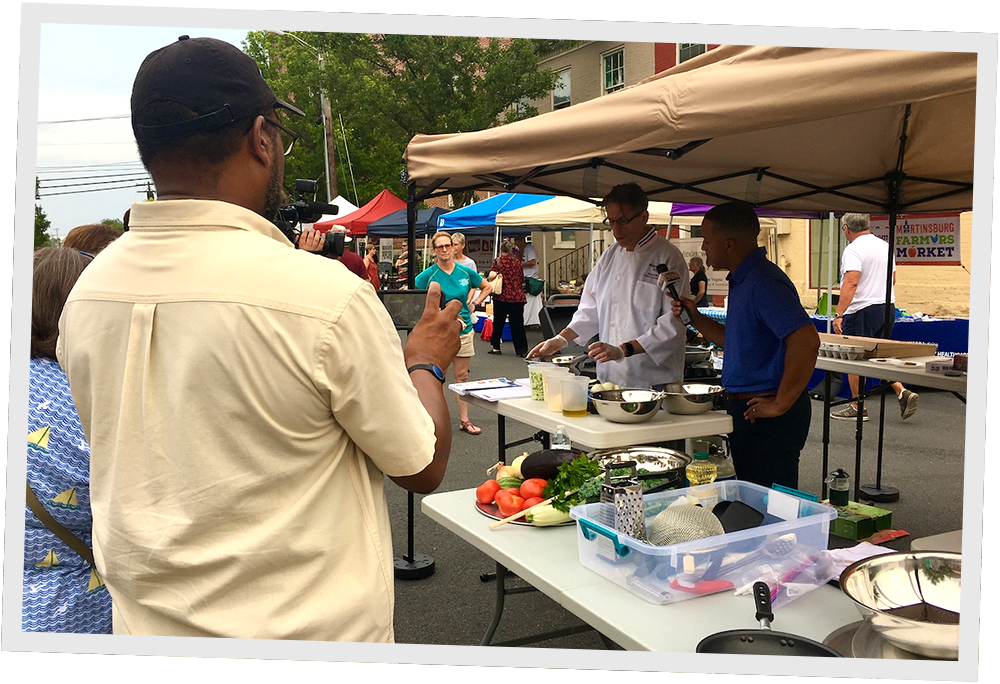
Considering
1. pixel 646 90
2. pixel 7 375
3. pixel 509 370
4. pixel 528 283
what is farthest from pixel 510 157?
pixel 528 283

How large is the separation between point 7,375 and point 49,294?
0.64m

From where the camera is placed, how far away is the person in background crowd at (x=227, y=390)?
1196 millimetres

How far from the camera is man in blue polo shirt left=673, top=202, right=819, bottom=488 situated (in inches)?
129

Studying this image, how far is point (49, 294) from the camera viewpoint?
2084mm

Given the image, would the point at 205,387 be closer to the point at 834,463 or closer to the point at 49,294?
the point at 49,294

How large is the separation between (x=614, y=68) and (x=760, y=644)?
21.3m

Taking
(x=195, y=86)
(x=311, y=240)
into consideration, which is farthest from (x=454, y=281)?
(x=195, y=86)

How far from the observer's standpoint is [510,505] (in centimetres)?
258

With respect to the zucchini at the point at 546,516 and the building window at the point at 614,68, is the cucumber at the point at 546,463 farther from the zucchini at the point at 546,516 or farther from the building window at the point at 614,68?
the building window at the point at 614,68

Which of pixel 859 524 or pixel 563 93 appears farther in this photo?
pixel 563 93

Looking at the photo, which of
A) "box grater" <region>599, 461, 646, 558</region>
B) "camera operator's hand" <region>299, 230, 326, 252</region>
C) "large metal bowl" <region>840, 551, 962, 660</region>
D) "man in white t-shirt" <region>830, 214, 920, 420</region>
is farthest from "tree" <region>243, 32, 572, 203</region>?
"large metal bowl" <region>840, 551, 962, 660</region>

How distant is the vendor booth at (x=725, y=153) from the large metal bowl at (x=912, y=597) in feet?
0.12

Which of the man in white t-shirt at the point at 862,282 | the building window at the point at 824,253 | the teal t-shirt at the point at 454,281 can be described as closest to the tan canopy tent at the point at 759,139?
the man in white t-shirt at the point at 862,282

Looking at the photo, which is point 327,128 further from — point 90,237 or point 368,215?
point 90,237
